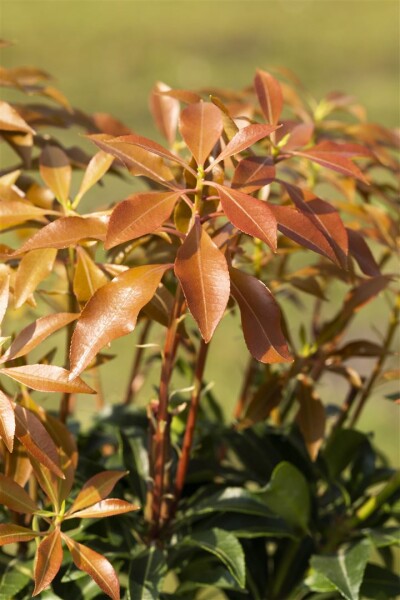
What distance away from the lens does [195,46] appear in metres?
5.92

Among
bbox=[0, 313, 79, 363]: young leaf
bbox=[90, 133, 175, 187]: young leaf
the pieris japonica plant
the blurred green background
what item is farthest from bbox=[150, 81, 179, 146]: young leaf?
the blurred green background

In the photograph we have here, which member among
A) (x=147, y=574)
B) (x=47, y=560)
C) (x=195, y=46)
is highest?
(x=47, y=560)

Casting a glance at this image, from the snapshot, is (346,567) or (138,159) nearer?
(138,159)

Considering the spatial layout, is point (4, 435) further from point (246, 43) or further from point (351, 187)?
point (246, 43)

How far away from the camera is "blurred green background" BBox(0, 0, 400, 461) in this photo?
5301 mm

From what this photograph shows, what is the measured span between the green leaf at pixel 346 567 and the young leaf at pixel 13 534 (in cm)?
31

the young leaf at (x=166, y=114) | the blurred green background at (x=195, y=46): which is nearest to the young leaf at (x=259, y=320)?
the young leaf at (x=166, y=114)

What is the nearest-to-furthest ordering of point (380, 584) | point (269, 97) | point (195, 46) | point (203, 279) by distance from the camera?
point (203, 279) < point (269, 97) < point (380, 584) < point (195, 46)

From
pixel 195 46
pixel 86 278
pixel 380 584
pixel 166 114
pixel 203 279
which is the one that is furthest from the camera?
pixel 195 46

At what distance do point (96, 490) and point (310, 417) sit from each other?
288mm

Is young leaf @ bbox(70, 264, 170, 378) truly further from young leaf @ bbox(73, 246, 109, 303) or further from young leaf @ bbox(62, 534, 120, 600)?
young leaf @ bbox(62, 534, 120, 600)

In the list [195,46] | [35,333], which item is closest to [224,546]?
[35,333]

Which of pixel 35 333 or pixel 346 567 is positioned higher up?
pixel 35 333

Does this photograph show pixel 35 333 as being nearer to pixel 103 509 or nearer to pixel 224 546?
pixel 103 509
